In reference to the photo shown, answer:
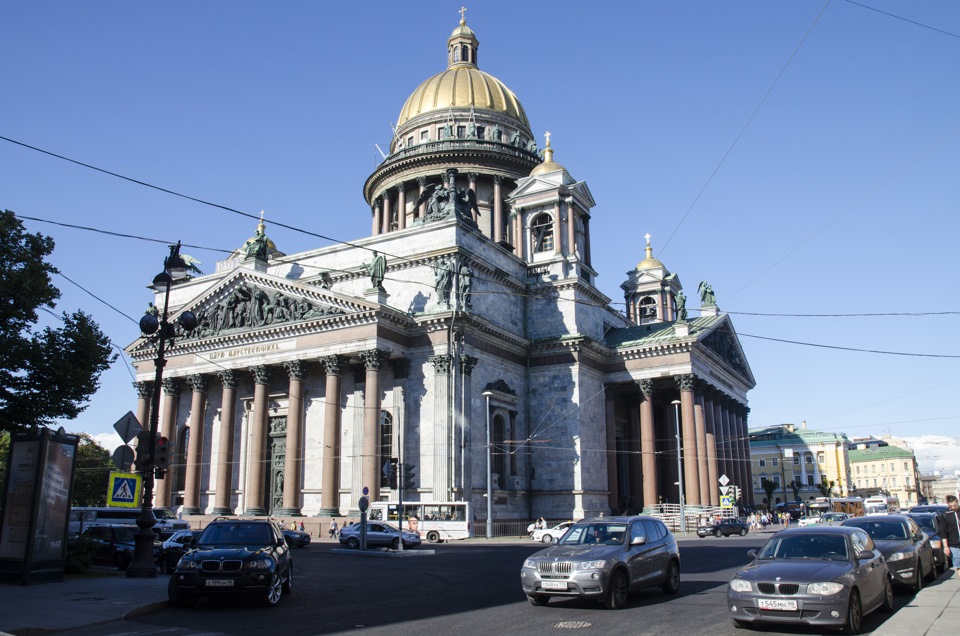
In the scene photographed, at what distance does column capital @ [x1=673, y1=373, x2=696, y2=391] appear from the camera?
5212 centimetres

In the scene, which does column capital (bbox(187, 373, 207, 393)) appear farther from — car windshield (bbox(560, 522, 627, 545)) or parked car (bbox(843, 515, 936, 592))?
parked car (bbox(843, 515, 936, 592))

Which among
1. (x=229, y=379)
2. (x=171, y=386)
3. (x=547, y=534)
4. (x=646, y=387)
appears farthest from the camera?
(x=646, y=387)

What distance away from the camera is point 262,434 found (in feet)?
151

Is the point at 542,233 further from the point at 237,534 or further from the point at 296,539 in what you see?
the point at 237,534

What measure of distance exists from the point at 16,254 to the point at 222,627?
81.2 feet

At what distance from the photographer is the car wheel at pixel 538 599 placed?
14.9m

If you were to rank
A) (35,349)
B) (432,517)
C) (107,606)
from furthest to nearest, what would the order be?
1. (432,517)
2. (35,349)
3. (107,606)

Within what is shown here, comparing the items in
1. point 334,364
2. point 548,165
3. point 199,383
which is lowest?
point 199,383

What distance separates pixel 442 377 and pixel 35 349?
19.6m

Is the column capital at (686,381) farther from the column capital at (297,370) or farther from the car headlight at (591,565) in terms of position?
the car headlight at (591,565)

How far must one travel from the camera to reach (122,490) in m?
20.6

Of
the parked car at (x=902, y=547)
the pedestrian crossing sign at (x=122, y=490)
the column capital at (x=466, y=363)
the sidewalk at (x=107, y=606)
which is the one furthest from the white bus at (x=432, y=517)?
the parked car at (x=902, y=547)

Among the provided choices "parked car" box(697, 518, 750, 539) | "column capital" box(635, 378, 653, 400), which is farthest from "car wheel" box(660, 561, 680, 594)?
"column capital" box(635, 378, 653, 400)

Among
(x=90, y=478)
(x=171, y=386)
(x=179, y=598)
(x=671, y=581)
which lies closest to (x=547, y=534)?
(x=671, y=581)
